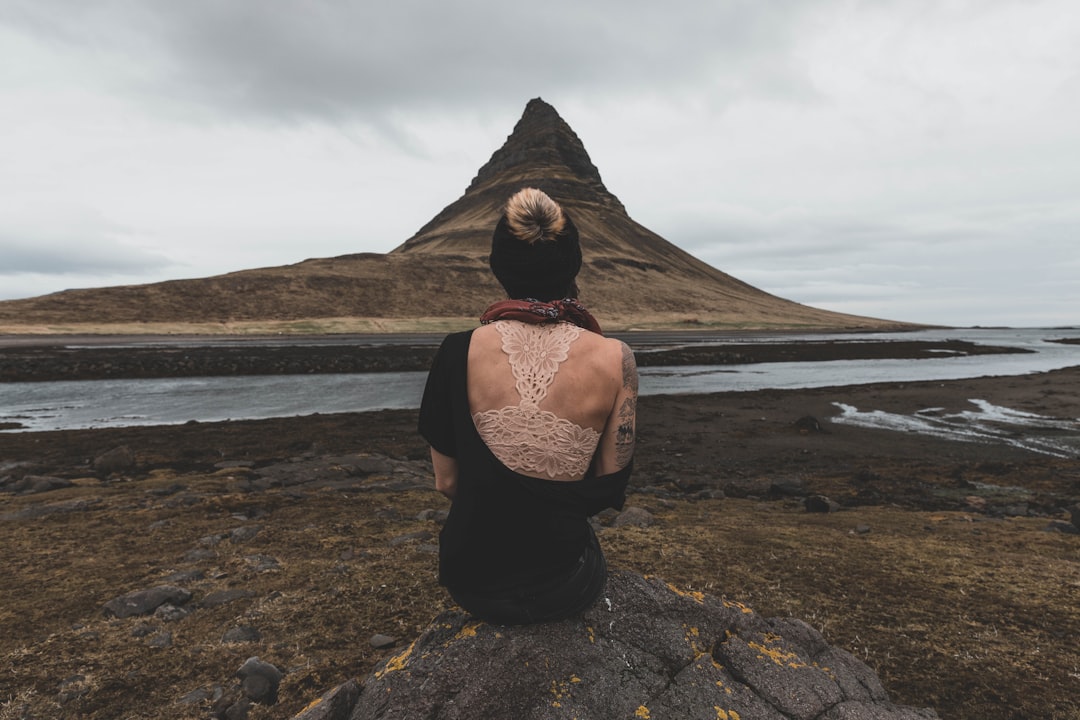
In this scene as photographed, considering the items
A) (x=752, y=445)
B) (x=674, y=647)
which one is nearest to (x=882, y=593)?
(x=674, y=647)

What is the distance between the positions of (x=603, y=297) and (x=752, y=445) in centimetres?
14263

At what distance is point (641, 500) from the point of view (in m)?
11.5

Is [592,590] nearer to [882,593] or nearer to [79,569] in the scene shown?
[882,593]

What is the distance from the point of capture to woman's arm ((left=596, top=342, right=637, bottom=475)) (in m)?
2.79

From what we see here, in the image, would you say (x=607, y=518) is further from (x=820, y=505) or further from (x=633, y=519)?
(x=820, y=505)

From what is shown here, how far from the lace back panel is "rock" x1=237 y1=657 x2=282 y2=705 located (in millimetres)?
3548

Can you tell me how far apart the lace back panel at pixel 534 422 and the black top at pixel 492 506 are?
0.06 m

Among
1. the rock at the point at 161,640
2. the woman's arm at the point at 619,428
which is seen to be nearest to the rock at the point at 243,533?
the rock at the point at 161,640

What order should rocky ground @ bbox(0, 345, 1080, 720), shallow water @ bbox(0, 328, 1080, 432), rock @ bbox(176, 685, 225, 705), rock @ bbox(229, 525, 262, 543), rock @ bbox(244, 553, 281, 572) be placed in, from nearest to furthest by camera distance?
rock @ bbox(176, 685, 225, 705), rocky ground @ bbox(0, 345, 1080, 720), rock @ bbox(244, 553, 281, 572), rock @ bbox(229, 525, 262, 543), shallow water @ bbox(0, 328, 1080, 432)

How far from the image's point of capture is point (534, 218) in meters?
2.63

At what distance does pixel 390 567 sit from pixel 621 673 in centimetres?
498

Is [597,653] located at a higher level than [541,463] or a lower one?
lower

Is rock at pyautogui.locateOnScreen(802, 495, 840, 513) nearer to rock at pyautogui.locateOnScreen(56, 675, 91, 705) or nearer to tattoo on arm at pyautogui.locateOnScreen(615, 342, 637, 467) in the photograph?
tattoo on arm at pyautogui.locateOnScreen(615, 342, 637, 467)

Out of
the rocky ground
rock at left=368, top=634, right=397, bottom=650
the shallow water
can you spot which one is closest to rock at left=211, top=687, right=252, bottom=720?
the rocky ground
